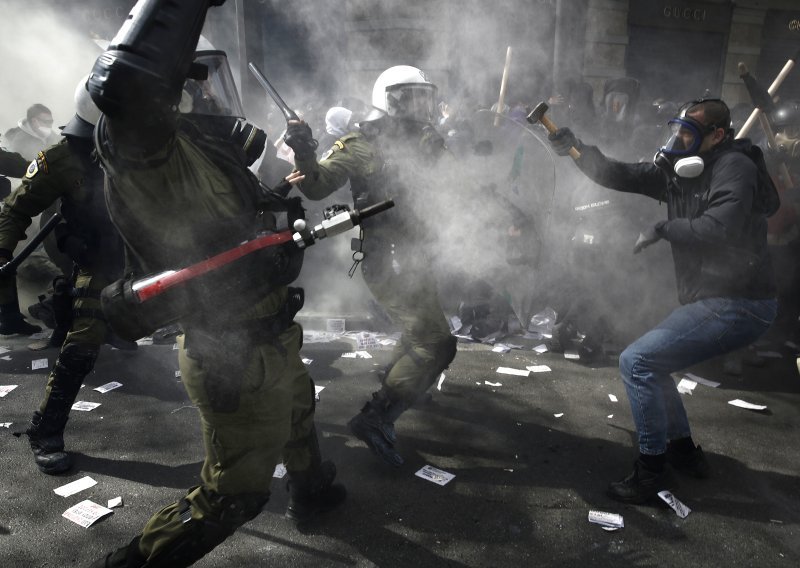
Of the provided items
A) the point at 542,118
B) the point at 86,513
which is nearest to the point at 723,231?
the point at 542,118

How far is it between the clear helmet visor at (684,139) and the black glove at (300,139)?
1782mm

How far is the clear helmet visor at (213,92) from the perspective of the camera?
84.9 inches

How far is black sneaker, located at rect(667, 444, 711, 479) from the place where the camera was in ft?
10.1

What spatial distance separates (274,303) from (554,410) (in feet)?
8.22

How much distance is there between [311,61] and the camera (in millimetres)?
9578

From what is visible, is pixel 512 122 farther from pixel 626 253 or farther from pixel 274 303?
pixel 274 303

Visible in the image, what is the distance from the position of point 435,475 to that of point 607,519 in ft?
2.81

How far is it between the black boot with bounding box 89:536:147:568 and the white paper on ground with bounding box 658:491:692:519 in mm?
2288

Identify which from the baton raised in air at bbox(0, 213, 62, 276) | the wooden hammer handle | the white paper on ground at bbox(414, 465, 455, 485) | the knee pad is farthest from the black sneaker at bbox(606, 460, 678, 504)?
the baton raised in air at bbox(0, 213, 62, 276)

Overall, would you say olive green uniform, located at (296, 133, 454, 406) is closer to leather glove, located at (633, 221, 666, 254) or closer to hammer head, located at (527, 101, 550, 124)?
hammer head, located at (527, 101, 550, 124)

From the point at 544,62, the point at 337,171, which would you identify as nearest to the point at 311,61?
the point at 544,62

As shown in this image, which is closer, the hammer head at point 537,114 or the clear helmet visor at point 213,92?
the clear helmet visor at point 213,92

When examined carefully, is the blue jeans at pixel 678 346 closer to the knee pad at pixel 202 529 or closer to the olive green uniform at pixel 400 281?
the olive green uniform at pixel 400 281

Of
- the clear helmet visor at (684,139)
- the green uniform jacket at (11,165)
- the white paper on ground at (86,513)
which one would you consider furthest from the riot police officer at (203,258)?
the green uniform jacket at (11,165)
